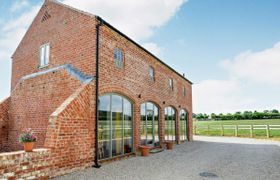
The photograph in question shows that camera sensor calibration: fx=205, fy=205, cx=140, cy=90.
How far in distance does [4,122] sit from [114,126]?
250 inches

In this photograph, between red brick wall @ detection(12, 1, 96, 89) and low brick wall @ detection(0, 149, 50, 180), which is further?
red brick wall @ detection(12, 1, 96, 89)

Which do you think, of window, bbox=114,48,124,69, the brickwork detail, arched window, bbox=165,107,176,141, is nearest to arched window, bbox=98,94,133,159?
window, bbox=114,48,124,69

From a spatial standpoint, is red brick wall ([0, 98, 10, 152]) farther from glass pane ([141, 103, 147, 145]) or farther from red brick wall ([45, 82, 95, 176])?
glass pane ([141, 103, 147, 145])

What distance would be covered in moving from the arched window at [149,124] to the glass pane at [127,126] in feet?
4.45

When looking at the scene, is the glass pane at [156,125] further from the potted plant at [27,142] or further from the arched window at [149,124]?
the potted plant at [27,142]

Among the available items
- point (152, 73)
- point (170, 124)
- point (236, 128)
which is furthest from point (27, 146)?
point (236, 128)

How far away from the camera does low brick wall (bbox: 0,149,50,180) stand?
17.3 feet

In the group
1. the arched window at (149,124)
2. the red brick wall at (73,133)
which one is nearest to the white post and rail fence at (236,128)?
the arched window at (149,124)

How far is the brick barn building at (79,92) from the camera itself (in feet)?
25.3

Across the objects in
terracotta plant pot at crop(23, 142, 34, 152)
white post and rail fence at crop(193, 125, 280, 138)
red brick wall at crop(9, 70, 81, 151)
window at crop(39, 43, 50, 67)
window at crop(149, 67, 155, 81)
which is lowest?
white post and rail fence at crop(193, 125, 280, 138)

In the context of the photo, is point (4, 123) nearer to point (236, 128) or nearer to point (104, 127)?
point (104, 127)

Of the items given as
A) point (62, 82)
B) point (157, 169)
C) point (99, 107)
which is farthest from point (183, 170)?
point (62, 82)

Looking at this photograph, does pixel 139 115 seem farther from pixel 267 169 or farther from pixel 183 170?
pixel 267 169

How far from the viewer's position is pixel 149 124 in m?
13.3
